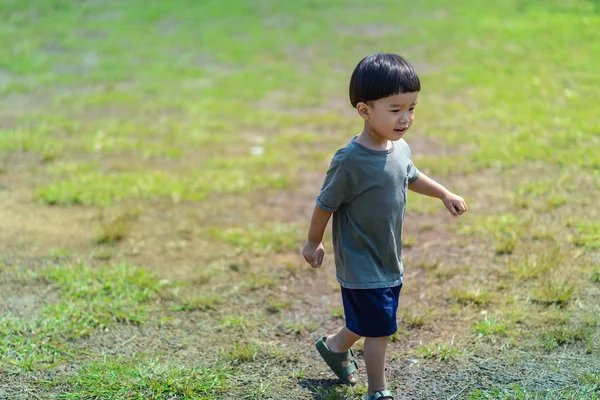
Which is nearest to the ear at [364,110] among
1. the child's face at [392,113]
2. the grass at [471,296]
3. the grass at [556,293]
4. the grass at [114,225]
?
the child's face at [392,113]

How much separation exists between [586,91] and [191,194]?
464 cm

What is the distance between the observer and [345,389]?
3.38 metres

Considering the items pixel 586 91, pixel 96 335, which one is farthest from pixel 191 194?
pixel 586 91

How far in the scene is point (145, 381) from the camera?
10.9ft

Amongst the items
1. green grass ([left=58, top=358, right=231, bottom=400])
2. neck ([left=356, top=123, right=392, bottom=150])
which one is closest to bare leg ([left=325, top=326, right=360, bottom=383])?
green grass ([left=58, top=358, right=231, bottom=400])

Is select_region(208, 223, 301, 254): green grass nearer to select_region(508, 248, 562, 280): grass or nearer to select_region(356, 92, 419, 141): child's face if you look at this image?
select_region(508, 248, 562, 280): grass

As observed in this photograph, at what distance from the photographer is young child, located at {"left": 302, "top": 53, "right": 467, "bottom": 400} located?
2957 millimetres

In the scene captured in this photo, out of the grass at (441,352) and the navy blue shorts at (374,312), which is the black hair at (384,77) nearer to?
the navy blue shorts at (374,312)

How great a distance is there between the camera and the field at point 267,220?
3518 mm

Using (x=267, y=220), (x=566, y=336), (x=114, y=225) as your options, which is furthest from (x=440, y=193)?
(x=114, y=225)

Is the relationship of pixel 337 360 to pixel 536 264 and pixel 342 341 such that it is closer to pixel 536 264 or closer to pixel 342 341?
pixel 342 341

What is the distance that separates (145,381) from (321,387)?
0.80m

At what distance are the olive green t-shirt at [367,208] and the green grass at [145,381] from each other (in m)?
0.81

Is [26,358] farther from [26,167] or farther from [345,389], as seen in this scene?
[26,167]
